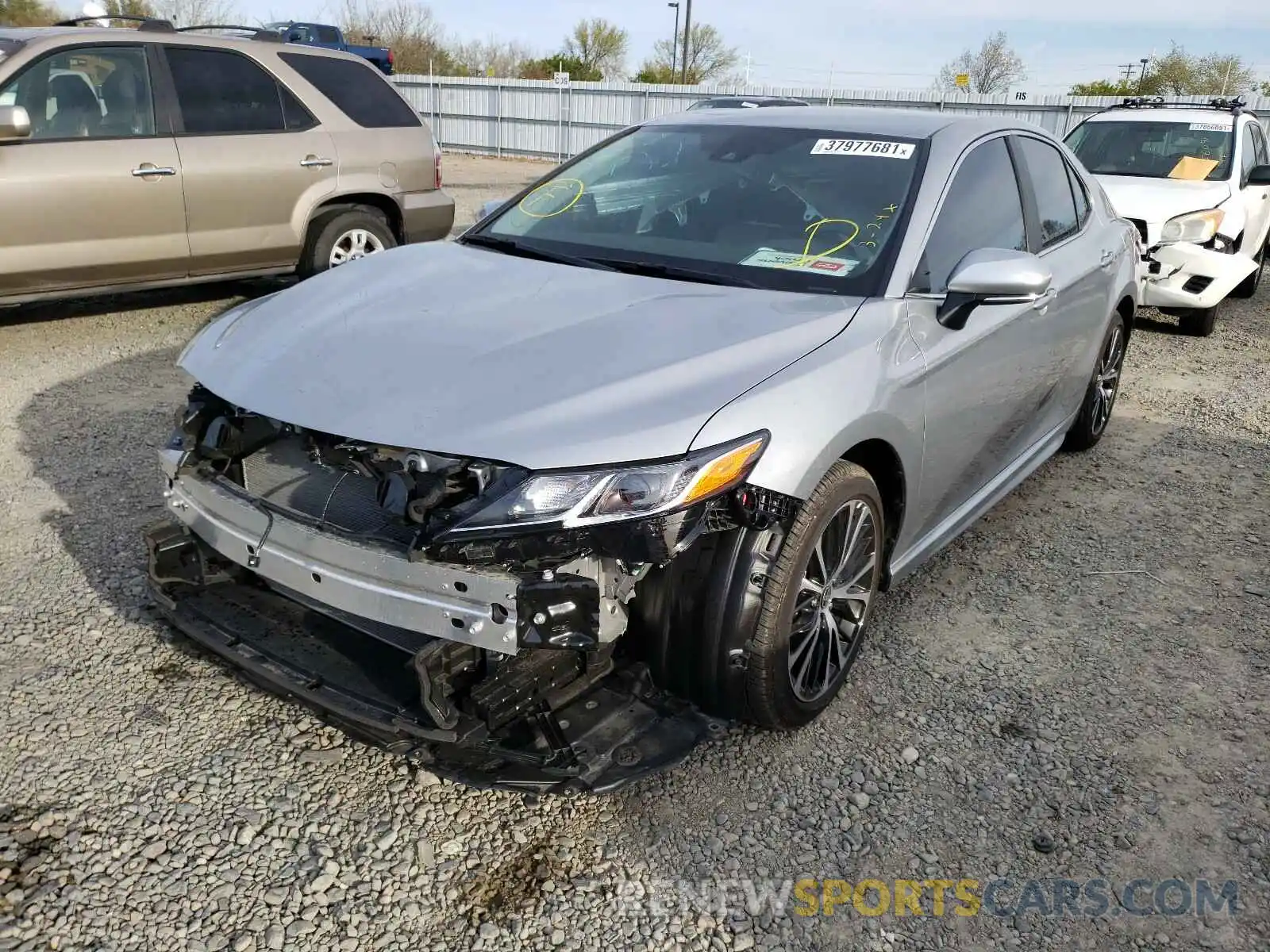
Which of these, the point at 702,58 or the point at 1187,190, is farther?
the point at 702,58

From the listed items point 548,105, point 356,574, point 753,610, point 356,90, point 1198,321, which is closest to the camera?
point 356,574

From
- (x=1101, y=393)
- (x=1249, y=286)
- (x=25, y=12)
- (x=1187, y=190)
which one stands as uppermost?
(x=25, y=12)

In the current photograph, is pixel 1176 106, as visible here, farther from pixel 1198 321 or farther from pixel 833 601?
pixel 833 601

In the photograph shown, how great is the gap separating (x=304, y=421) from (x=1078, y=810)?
2295 millimetres

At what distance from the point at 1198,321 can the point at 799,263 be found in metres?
6.85

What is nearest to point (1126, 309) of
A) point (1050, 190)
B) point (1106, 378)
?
point (1106, 378)

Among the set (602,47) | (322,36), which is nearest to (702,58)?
(602,47)

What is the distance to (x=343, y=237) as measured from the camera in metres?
7.52

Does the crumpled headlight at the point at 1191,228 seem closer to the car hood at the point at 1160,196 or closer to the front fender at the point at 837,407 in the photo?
the car hood at the point at 1160,196

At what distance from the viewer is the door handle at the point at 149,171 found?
641cm

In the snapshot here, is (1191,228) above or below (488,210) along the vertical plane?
below

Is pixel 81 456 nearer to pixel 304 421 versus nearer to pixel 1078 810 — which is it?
pixel 304 421

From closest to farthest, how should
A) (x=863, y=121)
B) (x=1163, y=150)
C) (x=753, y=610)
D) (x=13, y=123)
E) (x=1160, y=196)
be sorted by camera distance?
(x=753, y=610)
(x=863, y=121)
(x=13, y=123)
(x=1160, y=196)
(x=1163, y=150)

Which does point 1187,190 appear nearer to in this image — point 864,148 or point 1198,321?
point 1198,321
